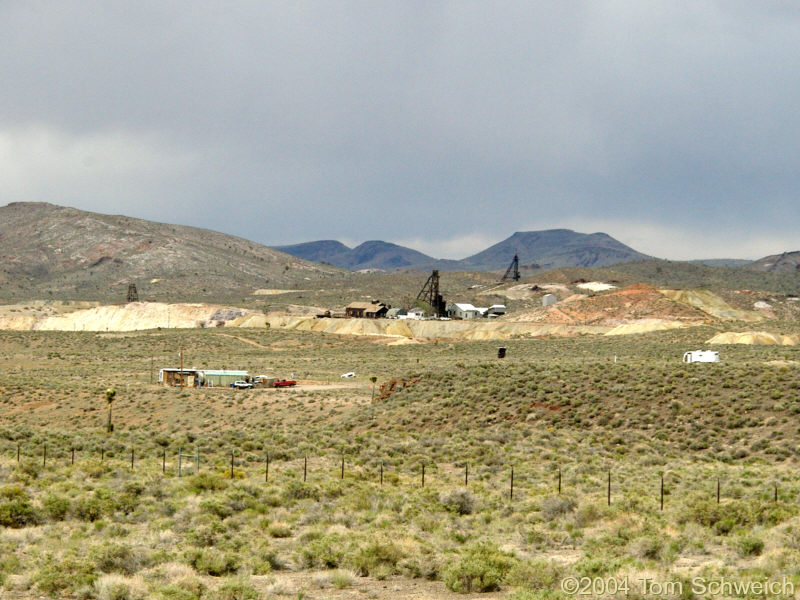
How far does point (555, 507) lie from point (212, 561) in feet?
33.9

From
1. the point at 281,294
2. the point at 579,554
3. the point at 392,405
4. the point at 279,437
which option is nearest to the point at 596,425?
the point at 392,405

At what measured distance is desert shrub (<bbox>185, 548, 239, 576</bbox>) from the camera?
54.2 feet

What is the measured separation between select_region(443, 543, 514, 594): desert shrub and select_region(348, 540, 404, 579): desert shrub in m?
1.39

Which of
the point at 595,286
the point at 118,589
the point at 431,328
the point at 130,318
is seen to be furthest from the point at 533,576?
the point at 595,286

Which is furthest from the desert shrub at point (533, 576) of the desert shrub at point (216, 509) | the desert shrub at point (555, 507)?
the desert shrub at point (216, 509)

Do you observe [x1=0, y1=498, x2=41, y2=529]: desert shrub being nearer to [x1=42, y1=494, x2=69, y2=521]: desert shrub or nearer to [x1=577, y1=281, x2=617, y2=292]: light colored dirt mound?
[x1=42, y1=494, x2=69, y2=521]: desert shrub

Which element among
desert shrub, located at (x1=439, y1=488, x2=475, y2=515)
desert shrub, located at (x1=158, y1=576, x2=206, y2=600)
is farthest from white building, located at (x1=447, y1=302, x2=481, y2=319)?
desert shrub, located at (x1=158, y1=576, x2=206, y2=600)

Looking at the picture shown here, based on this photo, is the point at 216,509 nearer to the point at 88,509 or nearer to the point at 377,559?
the point at 88,509

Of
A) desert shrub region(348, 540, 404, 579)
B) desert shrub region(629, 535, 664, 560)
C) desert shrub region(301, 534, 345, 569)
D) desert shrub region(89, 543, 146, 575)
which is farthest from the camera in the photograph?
desert shrub region(301, 534, 345, 569)

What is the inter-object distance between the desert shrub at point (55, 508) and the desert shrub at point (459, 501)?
442 inches

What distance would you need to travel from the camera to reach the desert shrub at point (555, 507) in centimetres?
2195

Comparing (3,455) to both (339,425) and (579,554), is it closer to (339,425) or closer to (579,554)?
(339,425)

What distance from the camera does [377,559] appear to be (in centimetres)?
1706

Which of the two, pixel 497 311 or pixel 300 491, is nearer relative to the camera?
pixel 300 491
